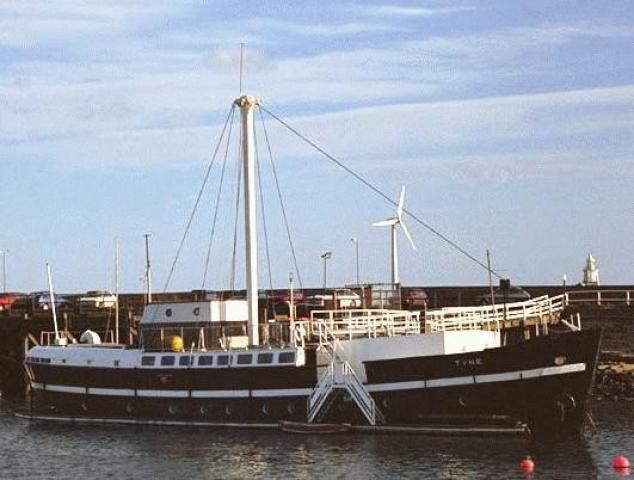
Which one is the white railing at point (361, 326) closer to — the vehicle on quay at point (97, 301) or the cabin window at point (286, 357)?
the cabin window at point (286, 357)

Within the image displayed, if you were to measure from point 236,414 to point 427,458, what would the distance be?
12642 mm

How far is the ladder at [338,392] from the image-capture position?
62.0m

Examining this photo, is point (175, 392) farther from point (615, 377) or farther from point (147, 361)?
point (615, 377)

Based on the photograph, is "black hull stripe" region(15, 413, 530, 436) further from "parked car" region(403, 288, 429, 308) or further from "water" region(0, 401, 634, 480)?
"parked car" region(403, 288, 429, 308)

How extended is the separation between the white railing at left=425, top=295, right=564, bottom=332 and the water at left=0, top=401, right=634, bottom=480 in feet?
25.1

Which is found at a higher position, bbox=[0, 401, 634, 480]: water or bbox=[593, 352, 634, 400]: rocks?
bbox=[593, 352, 634, 400]: rocks

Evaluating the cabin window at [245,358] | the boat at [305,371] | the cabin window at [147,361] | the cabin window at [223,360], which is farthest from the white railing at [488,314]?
the cabin window at [147,361]

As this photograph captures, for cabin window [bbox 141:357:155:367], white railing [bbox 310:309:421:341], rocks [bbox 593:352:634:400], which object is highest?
white railing [bbox 310:309:421:341]

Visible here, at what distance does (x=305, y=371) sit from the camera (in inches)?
2494

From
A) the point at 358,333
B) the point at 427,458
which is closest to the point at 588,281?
the point at 358,333

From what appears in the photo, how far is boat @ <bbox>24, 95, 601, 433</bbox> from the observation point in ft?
195

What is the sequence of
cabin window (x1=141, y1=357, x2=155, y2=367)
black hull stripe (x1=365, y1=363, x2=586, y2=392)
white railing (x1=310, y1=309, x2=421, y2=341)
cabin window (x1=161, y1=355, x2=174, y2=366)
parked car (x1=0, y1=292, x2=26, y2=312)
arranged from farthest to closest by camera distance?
1. parked car (x1=0, y1=292, x2=26, y2=312)
2. cabin window (x1=141, y1=357, x2=155, y2=367)
3. cabin window (x1=161, y1=355, x2=174, y2=366)
4. white railing (x1=310, y1=309, x2=421, y2=341)
5. black hull stripe (x1=365, y1=363, x2=586, y2=392)

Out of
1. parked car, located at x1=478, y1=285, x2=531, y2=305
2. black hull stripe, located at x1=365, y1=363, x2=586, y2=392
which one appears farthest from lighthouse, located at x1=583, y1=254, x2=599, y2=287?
black hull stripe, located at x1=365, y1=363, x2=586, y2=392

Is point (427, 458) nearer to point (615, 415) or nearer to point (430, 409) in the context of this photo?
point (430, 409)
